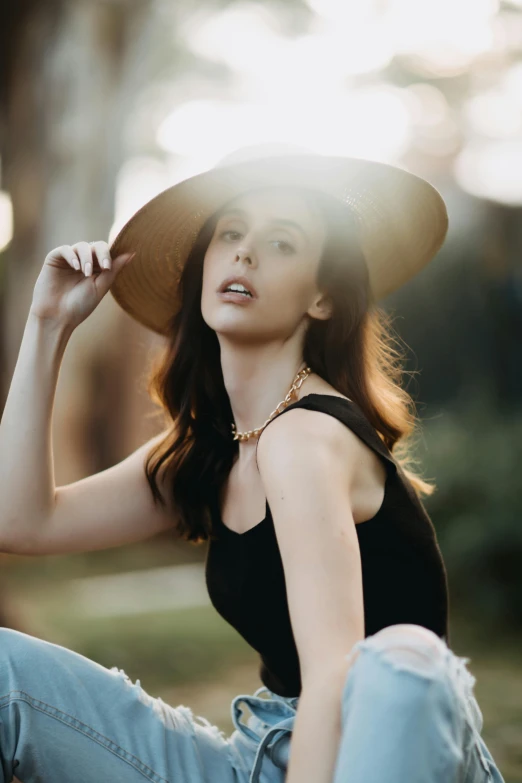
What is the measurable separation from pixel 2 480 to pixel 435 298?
551cm

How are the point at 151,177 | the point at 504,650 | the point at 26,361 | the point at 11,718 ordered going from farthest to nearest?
the point at 151,177
the point at 504,650
the point at 26,361
the point at 11,718

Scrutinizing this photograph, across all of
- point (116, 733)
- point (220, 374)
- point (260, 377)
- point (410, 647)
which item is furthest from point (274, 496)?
point (220, 374)

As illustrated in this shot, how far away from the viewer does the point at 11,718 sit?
1.59 meters

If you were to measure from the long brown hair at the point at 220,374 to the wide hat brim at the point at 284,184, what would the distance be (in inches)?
1.9

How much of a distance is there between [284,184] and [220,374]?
19.9 inches

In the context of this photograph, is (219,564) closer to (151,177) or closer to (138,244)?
(138,244)

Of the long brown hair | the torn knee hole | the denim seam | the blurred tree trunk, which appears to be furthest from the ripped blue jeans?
the blurred tree trunk

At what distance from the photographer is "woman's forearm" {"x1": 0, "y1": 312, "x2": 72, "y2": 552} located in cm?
200

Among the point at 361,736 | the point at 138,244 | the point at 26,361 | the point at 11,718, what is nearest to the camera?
the point at 361,736

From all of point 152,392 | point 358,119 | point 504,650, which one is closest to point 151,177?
point 358,119

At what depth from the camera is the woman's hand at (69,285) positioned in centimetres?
200

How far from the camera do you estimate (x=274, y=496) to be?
1.45 metres

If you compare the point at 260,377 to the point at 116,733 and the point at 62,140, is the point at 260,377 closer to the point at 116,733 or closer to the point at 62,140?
the point at 116,733

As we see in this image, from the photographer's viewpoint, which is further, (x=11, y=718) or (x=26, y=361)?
(x=26, y=361)
